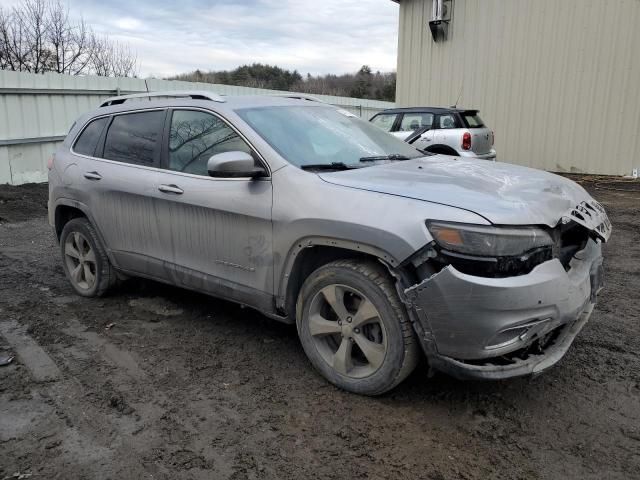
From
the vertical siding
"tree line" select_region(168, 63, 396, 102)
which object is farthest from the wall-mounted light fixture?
"tree line" select_region(168, 63, 396, 102)

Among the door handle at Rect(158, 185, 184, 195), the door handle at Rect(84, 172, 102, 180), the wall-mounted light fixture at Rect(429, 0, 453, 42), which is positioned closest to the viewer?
the door handle at Rect(158, 185, 184, 195)

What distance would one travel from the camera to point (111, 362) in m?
3.59

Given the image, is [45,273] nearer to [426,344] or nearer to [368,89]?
[426,344]

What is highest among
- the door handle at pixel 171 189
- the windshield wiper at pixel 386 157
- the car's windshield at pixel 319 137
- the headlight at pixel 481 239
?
the car's windshield at pixel 319 137

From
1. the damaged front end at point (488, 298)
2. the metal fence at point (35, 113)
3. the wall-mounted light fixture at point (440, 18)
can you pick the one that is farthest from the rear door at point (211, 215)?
the wall-mounted light fixture at point (440, 18)

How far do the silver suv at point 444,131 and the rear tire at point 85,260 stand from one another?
6853 mm

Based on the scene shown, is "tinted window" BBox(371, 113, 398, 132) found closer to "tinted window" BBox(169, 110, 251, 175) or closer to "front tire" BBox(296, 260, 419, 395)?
"tinted window" BBox(169, 110, 251, 175)

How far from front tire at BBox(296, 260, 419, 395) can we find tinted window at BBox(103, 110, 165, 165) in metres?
1.81

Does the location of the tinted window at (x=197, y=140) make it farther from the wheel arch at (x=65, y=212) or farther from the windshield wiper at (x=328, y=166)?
the wheel arch at (x=65, y=212)

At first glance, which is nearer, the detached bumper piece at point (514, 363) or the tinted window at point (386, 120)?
the detached bumper piece at point (514, 363)

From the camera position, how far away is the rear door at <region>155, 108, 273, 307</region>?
3.40m

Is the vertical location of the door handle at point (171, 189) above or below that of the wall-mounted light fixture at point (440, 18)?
below

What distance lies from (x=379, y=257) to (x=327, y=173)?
710 millimetres

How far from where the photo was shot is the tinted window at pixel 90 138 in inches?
185
